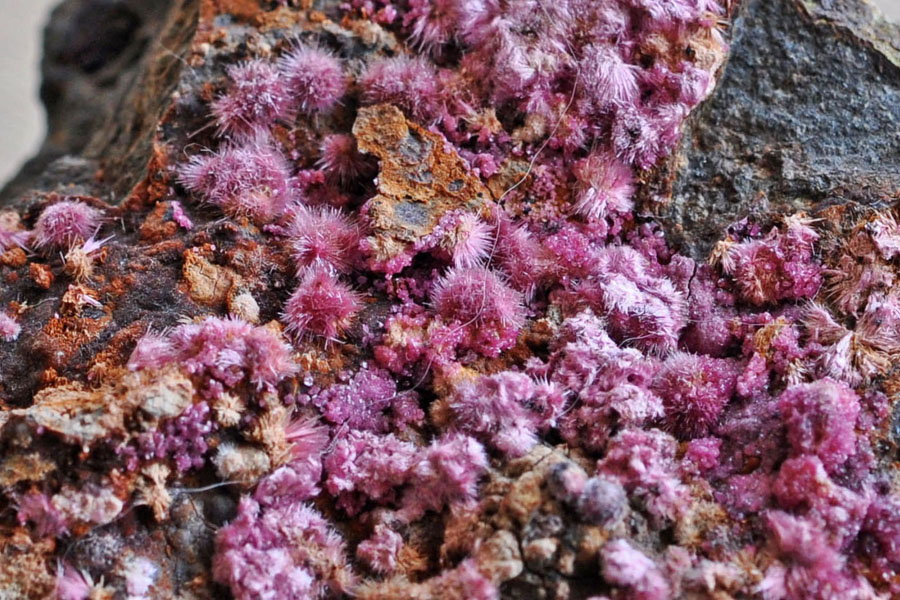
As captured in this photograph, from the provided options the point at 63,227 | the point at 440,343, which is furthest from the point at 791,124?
the point at 63,227

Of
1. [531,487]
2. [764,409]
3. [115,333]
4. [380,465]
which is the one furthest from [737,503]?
[115,333]

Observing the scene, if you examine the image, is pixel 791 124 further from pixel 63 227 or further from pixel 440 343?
pixel 63 227

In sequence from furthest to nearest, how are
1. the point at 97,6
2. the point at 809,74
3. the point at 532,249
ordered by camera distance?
the point at 97,6 → the point at 809,74 → the point at 532,249

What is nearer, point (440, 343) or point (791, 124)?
point (440, 343)

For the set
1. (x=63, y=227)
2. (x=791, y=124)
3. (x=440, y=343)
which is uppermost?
(x=791, y=124)

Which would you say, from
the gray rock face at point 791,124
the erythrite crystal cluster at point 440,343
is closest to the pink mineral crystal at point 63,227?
the erythrite crystal cluster at point 440,343

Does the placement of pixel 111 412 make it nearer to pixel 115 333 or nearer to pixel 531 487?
pixel 115 333

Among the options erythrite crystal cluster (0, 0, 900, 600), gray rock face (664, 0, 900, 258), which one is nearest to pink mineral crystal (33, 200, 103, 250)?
erythrite crystal cluster (0, 0, 900, 600)
